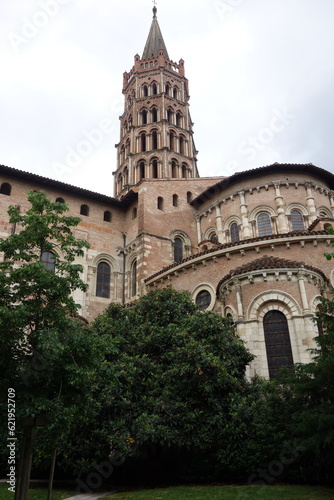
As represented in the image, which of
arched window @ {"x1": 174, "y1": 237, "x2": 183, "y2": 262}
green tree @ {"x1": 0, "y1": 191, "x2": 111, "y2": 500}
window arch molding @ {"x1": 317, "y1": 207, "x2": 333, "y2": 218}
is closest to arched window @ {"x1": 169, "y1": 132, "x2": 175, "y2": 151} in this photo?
arched window @ {"x1": 174, "y1": 237, "x2": 183, "y2": 262}

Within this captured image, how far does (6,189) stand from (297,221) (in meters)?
19.2

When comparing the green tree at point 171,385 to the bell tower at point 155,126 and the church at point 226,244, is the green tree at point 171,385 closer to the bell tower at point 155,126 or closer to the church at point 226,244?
the church at point 226,244

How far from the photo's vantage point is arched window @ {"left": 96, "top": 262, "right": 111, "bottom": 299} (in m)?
29.0

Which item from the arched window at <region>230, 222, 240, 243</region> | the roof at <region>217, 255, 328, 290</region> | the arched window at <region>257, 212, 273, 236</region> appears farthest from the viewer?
the arched window at <region>230, 222, 240, 243</region>

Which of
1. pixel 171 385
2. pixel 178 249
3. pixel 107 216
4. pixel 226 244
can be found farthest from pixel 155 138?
pixel 171 385

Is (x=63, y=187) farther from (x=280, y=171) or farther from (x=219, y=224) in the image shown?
(x=280, y=171)

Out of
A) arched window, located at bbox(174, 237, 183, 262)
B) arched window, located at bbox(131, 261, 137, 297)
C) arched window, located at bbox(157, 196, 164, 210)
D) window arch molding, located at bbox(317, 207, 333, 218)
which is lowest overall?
arched window, located at bbox(131, 261, 137, 297)

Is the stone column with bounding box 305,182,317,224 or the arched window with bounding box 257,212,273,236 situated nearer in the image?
the stone column with bounding box 305,182,317,224

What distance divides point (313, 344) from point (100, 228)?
714 inches

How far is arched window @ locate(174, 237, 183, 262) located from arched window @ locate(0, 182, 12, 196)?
38.9ft

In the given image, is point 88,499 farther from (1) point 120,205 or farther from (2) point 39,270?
(1) point 120,205

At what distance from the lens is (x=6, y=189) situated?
2741cm

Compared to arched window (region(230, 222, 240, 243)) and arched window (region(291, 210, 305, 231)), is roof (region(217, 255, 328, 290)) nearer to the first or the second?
arched window (region(291, 210, 305, 231))

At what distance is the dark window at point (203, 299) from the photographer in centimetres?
2216
